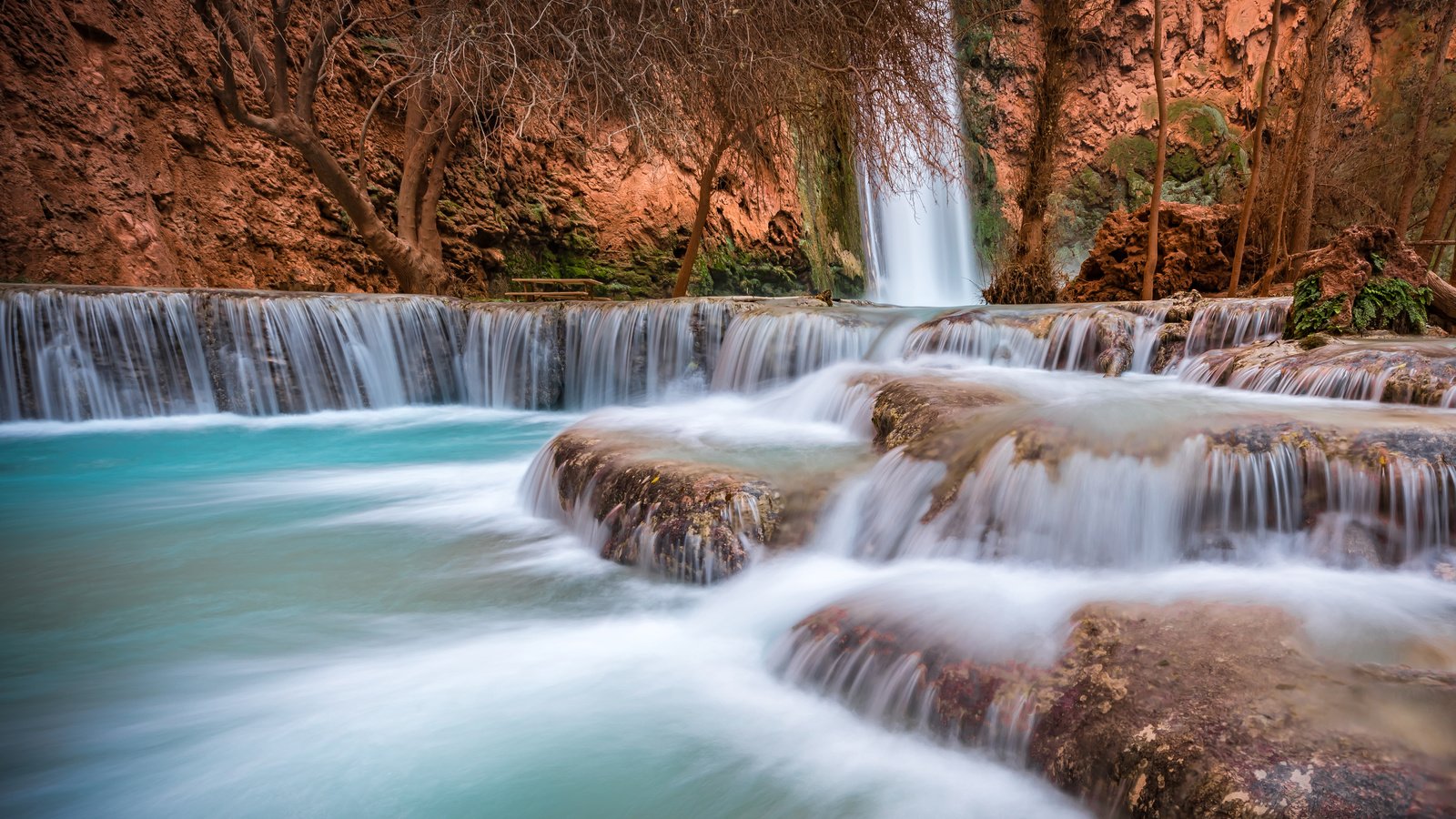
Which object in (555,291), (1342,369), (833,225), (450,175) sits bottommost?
(1342,369)

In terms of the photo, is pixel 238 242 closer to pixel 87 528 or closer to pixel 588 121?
pixel 588 121

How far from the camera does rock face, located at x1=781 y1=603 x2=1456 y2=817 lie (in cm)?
141

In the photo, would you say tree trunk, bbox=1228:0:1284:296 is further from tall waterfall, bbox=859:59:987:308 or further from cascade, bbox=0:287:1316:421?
tall waterfall, bbox=859:59:987:308

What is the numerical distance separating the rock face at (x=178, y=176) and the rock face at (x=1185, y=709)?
7.46 meters

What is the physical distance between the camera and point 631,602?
9.78 feet

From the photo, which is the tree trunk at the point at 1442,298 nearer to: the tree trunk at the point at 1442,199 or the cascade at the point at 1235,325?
the cascade at the point at 1235,325

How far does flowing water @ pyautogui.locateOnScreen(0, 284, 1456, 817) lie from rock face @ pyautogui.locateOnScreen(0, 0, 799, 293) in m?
4.40

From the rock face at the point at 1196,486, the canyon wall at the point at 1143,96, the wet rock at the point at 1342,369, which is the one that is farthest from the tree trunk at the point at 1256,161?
the canyon wall at the point at 1143,96

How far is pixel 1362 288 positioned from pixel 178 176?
12.9 metres

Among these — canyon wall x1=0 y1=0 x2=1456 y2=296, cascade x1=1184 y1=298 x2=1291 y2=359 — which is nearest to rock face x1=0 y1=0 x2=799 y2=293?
canyon wall x1=0 y1=0 x2=1456 y2=296

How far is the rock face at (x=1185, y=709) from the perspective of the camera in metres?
1.41

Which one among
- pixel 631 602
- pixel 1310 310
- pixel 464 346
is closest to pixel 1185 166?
pixel 1310 310

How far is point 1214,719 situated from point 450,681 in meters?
2.13

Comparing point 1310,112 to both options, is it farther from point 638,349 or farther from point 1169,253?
point 638,349
